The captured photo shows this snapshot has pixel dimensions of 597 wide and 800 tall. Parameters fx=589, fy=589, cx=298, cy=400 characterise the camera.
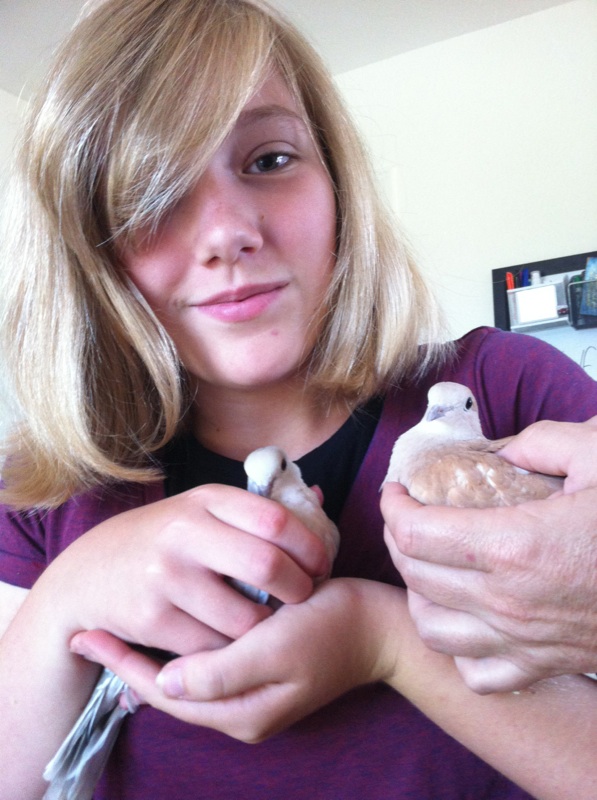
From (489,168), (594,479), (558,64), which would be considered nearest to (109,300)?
(594,479)

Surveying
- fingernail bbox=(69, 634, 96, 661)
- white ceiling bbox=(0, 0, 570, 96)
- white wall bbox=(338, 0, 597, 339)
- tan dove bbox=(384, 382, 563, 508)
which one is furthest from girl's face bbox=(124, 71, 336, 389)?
white ceiling bbox=(0, 0, 570, 96)

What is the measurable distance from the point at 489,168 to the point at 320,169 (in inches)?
71.9

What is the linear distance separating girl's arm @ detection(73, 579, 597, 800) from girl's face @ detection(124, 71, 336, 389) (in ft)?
1.05

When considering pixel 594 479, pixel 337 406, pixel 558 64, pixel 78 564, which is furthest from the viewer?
pixel 558 64

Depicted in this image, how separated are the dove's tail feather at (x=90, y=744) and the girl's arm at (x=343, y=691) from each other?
124mm

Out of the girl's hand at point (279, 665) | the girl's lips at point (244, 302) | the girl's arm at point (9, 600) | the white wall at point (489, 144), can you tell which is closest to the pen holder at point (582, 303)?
the white wall at point (489, 144)

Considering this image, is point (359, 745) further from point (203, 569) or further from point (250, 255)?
point (250, 255)

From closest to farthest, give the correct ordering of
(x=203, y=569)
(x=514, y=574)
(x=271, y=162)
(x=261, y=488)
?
(x=514, y=574) → (x=203, y=569) → (x=261, y=488) → (x=271, y=162)

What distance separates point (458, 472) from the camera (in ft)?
1.75

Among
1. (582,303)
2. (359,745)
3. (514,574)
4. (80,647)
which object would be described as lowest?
(359,745)

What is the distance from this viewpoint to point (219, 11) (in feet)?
2.48

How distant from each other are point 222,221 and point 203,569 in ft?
1.30

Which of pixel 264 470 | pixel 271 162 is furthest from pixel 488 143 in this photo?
pixel 264 470

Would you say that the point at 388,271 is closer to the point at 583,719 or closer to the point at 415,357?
the point at 415,357
